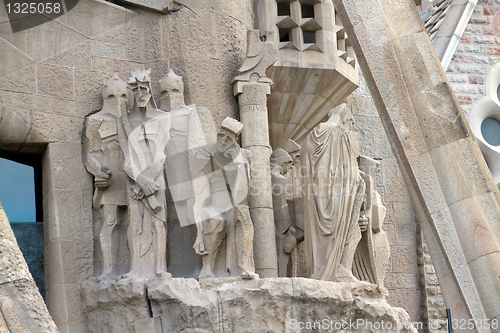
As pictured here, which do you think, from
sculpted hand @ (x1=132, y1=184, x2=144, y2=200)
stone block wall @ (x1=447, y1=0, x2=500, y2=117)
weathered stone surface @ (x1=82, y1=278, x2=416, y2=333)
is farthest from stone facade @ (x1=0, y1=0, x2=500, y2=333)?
stone block wall @ (x1=447, y1=0, x2=500, y2=117)

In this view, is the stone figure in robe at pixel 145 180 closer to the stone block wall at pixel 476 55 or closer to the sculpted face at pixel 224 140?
the sculpted face at pixel 224 140

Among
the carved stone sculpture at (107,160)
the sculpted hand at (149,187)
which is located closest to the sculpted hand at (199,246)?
the sculpted hand at (149,187)

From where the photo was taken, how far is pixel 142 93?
8.42 metres

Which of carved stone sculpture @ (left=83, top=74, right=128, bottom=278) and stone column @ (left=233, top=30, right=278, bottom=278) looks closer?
carved stone sculpture @ (left=83, top=74, right=128, bottom=278)

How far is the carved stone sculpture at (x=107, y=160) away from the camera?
8.34 meters

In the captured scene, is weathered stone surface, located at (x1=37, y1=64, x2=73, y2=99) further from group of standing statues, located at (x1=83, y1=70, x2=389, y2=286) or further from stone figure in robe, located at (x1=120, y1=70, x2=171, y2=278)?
stone figure in robe, located at (x1=120, y1=70, x2=171, y2=278)

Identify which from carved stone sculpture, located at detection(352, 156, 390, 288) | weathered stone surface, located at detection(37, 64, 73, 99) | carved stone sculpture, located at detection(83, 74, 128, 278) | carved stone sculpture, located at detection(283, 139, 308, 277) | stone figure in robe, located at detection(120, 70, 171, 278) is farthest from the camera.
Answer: carved stone sculpture, located at detection(283, 139, 308, 277)

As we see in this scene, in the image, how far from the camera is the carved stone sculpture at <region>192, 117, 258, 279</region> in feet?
26.5

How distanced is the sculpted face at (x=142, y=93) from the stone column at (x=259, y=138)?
1005 mm

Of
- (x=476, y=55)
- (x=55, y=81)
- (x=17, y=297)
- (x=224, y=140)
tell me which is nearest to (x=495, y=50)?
(x=476, y=55)

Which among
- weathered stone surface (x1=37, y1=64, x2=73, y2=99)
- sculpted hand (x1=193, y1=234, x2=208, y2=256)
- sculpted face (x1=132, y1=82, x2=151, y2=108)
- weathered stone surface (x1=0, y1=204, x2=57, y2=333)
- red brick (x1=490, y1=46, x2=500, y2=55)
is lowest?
weathered stone surface (x1=0, y1=204, x2=57, y2=333)

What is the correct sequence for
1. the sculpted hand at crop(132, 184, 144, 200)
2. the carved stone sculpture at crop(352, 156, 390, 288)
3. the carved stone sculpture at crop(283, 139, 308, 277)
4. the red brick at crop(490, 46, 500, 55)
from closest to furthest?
1. the sculpted hand at crop(132, 184, 144, 200)
2. the carved stone sculpture at crop(352, 156, 390, 288)
3. the carved stone sculpture at crop(283, 139, 308, 277)
4. the red brick at crop(490, 46, 500, 55)

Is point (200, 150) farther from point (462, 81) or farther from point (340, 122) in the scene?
point (462, 81)

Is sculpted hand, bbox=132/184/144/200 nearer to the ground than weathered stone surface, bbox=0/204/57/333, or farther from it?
farther from it
